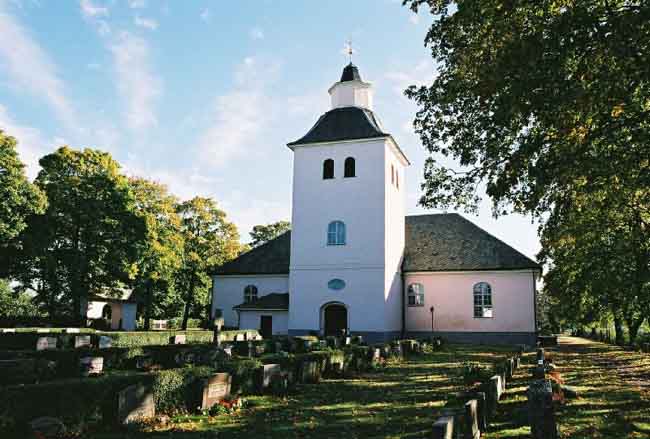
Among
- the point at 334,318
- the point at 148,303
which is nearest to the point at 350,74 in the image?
the point at 334,318

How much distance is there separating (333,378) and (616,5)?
11.8 metres

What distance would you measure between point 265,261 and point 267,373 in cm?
2430

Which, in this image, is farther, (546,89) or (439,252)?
(439,252)

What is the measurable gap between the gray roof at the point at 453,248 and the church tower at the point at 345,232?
7.97ft

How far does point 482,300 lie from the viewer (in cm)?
3177

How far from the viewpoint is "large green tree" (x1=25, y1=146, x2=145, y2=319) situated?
111ft

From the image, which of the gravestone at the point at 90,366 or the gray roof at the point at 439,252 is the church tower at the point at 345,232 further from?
the gravestone at the point at 90,366

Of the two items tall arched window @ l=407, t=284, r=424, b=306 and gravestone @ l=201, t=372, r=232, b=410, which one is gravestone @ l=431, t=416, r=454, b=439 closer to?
gravestone @ l=201, t=372, r=232, b=410

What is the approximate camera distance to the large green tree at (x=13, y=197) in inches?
1181

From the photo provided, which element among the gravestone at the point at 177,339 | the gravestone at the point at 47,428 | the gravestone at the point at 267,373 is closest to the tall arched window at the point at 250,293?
the gravestone at the point at 177,339

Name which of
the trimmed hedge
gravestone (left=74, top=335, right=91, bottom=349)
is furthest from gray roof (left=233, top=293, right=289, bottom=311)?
gravestone (left=74, top=335, right=91, bottom=349)

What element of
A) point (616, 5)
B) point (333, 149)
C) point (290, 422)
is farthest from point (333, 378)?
point (333, 149)

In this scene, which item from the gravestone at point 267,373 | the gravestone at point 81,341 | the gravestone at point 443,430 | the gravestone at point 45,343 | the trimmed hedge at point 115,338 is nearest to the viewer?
the gravestone at point 443,430

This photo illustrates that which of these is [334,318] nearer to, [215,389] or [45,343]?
[45,343]
